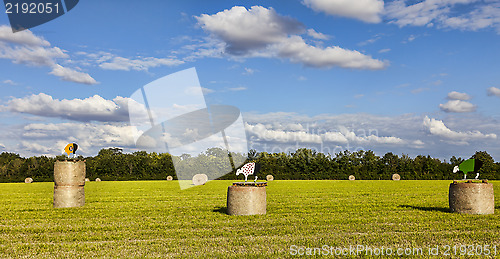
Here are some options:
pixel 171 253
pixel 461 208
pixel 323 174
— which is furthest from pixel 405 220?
pixel 323 174

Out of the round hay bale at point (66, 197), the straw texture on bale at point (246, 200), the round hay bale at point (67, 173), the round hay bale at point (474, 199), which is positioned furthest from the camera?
the round hay bale at point (67, 173)

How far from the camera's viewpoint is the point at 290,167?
74.4m

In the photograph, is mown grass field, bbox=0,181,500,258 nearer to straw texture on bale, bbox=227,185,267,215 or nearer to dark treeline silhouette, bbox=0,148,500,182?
straw texture on bale, bbox=227,185,267,215

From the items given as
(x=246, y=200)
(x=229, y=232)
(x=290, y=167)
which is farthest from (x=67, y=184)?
(x=290, y=167)

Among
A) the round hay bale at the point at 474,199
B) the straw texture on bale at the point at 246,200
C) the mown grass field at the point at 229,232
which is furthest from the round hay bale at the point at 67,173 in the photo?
the round hay bale at the point at 474,199

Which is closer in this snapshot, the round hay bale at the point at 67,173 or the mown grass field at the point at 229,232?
the mown grass field at the point at 229,232

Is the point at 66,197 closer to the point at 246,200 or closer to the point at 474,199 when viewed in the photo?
the point at 246,200

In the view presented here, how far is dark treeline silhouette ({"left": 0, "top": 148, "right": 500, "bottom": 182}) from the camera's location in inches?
2584

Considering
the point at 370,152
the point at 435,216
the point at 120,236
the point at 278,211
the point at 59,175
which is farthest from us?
the point at 370,152

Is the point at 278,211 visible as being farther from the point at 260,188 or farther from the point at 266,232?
the point at 266,232

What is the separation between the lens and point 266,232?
1005 centimetres

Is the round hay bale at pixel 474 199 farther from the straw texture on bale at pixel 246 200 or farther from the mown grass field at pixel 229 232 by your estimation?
the straw texture on bale at pixel 246 200

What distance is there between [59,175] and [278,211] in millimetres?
9365

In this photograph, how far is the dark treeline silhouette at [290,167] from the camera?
215 ft
